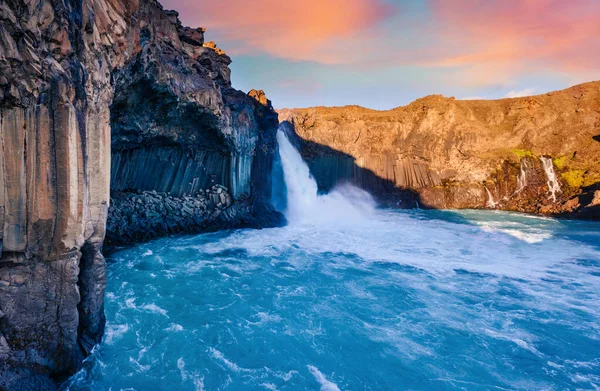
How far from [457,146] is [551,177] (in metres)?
9.51

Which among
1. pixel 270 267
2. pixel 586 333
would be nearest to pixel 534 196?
pixel 586 333

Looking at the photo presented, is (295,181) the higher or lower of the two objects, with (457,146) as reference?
lower

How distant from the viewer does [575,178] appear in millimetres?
33219

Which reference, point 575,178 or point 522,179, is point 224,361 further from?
point 575,178

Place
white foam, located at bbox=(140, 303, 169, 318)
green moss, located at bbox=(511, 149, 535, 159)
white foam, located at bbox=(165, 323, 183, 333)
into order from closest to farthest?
white foam, located at bbox=(165, 323, 183, 333)
white foam, located at bbox=(140, 303, 169, 318)
green moss, located at bbox=(511, 149, 535, 159)

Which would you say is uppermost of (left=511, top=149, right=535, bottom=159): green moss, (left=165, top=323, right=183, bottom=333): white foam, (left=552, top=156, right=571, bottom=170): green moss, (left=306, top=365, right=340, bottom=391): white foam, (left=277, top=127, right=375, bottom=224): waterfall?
(left=511, top=149, right=535, bottom=159): green moss

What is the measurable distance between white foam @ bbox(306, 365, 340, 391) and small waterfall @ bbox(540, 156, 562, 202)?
114ft

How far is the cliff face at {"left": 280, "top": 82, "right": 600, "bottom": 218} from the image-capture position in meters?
35.2

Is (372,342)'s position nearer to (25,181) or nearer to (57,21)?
(25,181)

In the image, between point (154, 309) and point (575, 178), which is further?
point (575, 178)

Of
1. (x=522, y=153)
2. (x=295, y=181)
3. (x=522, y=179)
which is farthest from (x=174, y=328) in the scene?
(x=522, y=153)

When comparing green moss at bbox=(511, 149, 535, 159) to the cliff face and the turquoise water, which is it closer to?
the cliff face

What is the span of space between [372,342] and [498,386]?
3.25 meters

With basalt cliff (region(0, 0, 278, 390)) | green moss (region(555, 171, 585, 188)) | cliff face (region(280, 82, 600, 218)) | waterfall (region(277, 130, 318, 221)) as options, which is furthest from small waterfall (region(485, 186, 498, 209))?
basalt cliff (region(0, 0, 278, 390))
